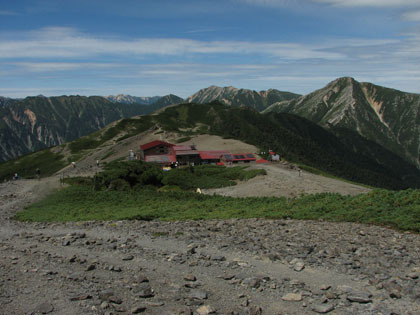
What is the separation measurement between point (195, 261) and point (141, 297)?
3.76 m

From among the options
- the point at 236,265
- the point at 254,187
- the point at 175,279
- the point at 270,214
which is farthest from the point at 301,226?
the point at 254,187

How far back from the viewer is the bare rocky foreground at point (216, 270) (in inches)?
421

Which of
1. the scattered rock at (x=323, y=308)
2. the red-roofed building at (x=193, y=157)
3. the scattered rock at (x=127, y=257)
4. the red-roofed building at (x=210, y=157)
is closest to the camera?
the scattered rock at (x=323, y=308)

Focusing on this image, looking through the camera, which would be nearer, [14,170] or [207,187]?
[207,187]

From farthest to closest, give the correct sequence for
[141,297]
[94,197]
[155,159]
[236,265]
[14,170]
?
[14,170] → [155,159] → [94,197] → [236,265] → [141,297]

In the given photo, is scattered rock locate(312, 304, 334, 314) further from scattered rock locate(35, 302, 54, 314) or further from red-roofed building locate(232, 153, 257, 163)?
red-roofed building locate(232, 153, 257, 163)

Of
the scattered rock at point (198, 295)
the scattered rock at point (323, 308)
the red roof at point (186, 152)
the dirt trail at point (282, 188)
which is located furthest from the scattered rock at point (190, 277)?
the red roof at point (186, 152)

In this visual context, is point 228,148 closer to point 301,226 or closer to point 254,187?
point 254,187

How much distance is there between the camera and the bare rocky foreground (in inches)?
421

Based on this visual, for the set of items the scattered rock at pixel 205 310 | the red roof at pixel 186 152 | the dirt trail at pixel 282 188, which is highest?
the scattered rock at pixel 205 310

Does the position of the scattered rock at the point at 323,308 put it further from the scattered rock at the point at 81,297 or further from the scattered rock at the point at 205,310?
the scattered rock at the point at 81,297

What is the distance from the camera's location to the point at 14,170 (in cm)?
16012

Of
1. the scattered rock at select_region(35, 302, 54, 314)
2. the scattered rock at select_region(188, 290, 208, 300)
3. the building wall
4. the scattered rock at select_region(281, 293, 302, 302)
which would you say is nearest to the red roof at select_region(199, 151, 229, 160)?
the building wall

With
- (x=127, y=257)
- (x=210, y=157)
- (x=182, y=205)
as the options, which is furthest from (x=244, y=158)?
(x=127, y=257)
